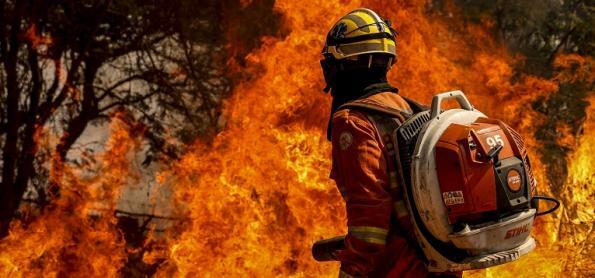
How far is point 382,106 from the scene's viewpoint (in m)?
2.90

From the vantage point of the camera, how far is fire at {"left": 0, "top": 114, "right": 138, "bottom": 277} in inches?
311

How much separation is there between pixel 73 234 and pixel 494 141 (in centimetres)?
733

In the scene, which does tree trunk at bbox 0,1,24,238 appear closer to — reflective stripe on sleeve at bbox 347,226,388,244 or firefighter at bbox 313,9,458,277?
firefighter at bbox 313,9,458,277

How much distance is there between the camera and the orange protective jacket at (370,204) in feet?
8.89

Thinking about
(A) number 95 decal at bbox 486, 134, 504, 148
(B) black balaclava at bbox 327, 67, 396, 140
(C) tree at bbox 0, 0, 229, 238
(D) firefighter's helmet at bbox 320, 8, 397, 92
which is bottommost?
(A) number 95 decal at bbox 486, 134, 504, 148

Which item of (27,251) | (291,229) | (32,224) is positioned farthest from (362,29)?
(32,224)

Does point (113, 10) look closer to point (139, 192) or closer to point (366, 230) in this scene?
point (139, 192)

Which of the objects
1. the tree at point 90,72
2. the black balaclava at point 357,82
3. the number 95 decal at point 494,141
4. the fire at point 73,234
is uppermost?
the tree at point 90,72

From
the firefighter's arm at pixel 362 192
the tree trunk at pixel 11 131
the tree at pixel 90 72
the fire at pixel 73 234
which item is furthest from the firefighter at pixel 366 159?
the tree trunk at pixel 11 131

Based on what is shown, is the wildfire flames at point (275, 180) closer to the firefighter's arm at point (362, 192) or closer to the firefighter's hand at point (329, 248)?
the firefighter's hand at point (329, 248)

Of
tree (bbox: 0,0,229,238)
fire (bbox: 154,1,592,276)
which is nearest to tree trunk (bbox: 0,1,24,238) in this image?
tree (bbox: 0,0,229,238)

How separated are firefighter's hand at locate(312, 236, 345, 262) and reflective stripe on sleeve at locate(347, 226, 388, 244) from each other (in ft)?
1.48

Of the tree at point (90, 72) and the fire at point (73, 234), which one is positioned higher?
the tree at point (90, 72)

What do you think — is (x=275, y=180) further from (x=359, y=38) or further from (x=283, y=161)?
(x=359, y=38)
